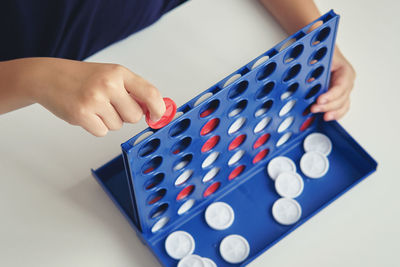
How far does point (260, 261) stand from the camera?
2.39 ft

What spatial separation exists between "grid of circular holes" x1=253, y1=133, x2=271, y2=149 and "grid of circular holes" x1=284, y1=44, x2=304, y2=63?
133 millimetres

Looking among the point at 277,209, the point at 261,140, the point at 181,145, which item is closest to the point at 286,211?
the point at 277,209

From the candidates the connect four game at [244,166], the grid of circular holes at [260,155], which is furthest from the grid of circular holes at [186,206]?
the grid of circular holes at [260,155]

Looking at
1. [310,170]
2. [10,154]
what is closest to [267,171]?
[310,170]

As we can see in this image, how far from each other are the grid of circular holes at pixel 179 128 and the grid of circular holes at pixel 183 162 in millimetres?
53

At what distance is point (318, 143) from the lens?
0.81 metres

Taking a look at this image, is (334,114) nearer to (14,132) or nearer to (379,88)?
(379,88)

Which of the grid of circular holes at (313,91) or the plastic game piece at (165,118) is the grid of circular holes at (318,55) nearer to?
the grid of circular holes at (313,91)

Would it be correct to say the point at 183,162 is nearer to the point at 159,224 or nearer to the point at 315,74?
the point at 159,224

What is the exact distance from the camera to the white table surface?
0.73 m

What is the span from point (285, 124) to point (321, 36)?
16 cm

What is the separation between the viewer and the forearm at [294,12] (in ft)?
2.88

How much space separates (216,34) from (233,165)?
282 mm

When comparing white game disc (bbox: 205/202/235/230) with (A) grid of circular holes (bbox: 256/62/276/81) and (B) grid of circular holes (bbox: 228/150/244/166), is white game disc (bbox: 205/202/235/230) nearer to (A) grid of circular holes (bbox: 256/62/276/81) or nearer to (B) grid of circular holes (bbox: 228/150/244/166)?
(B) grid of circular holes (bbox: 228/150/244/166)
